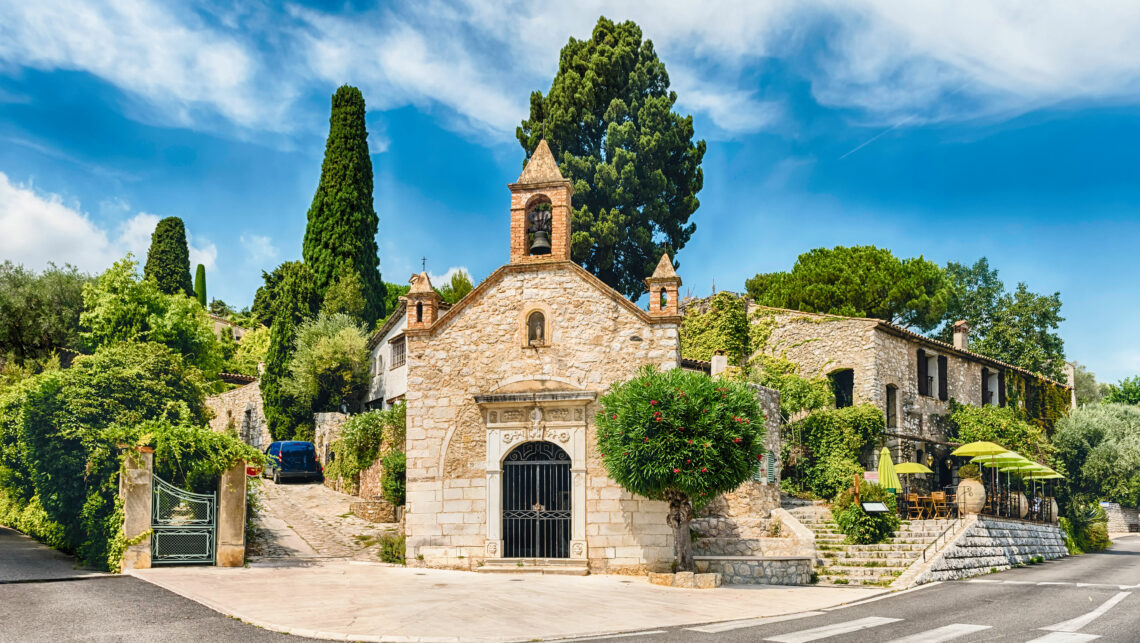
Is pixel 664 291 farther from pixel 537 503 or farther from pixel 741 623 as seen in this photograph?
pixel 741 623

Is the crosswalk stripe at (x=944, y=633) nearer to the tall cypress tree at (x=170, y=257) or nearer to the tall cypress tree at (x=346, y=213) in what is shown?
the tall cypress tree at (x=346, y=213)

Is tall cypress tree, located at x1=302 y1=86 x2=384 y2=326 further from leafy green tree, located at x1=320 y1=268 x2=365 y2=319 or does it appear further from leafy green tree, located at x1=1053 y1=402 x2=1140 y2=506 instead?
leafy green tree, located at x1=1053 y1=402 x2=1140 y2=506

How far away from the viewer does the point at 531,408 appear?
19344 mm

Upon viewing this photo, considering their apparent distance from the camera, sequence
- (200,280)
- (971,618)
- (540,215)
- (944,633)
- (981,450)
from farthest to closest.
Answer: (200,280)
(981,450)
(540,215)
(971,618)
(944,633)

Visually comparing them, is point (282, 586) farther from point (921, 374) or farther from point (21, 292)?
point (21, 292)

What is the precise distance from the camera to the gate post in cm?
1641

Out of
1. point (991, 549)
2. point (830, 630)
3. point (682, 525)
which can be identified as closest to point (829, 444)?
point (991, 549)

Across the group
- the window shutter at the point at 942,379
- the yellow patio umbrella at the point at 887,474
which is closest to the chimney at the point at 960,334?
the window shutter at the point at 942,379

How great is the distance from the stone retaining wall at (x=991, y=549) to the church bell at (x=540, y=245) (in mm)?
10590

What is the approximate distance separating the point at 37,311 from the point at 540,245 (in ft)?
82.9

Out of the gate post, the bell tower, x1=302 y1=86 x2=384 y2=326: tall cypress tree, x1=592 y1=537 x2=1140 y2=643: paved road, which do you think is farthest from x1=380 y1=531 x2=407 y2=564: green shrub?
x1=302 y1=86 x2=384 y2=326: tall cypress tree

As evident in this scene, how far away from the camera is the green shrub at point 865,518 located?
20.5m

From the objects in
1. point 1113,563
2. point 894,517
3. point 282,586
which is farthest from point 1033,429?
point 282,586

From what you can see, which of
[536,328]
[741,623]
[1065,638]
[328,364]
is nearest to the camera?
[1065,638]
